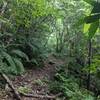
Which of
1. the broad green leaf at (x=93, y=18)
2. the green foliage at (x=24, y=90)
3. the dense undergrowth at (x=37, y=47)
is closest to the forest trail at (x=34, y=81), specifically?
the green foliage at (x=24, y=90)

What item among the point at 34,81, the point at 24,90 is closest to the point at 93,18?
the point at 24,90

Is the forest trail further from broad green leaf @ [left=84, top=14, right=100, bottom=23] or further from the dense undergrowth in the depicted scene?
broad green leaf @ [left=84, top=14, right=100, bottom=23]

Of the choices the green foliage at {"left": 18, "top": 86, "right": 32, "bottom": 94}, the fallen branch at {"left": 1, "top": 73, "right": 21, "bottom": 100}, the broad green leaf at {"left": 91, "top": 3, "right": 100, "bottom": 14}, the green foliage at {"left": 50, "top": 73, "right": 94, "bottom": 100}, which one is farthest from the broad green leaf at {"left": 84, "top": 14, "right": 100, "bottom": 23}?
the green foliage at {"left": 50, "top": 73, "right": 94, "bottom": 100}

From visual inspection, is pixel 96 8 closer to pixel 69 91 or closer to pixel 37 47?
pixel 69 91

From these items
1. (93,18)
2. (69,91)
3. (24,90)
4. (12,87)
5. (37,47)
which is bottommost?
(69,91)

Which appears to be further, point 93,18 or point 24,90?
point 24,90

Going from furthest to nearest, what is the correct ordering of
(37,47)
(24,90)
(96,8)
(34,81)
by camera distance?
1. (37,47)
2. (34,81)
3. (24,90)
4. (96,8)

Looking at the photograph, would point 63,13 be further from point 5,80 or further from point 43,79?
point 5,80

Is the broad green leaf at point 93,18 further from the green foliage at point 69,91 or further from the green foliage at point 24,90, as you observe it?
the green foliage at point 69,91

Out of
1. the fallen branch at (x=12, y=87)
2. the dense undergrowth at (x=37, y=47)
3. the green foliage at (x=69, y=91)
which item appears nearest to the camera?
the fallen branch at (x=12, y=87)

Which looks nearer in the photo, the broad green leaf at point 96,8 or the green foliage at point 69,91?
the broad green leaf at point 96,8

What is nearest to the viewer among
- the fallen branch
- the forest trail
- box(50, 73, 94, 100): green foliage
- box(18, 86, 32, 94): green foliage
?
the fallen branch

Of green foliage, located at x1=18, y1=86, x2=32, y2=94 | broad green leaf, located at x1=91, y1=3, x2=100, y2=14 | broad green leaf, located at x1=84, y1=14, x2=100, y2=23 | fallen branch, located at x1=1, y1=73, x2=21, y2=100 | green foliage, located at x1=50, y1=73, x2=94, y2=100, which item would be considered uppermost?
broad green leaf, located at x1=91, y1=3, x2=100, y2=14

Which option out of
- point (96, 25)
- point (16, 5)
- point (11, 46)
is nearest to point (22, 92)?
point (11, 46)
